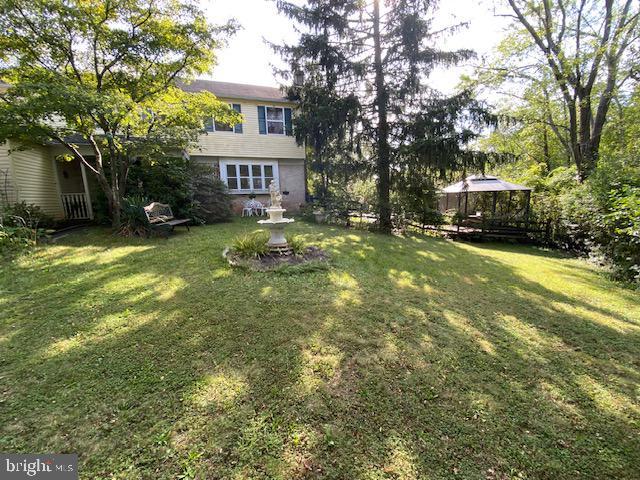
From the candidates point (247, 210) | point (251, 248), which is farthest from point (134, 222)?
point (247, 210)

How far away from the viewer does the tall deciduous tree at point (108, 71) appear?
19.5 ft

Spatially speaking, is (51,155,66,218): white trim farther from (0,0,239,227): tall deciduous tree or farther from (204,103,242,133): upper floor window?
(204,103,242,133): upper floor window

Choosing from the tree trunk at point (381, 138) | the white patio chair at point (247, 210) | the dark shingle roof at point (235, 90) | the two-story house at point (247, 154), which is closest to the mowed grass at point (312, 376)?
the tree trunk at point (381, 138)

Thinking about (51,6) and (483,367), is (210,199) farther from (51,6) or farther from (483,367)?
(483,367)

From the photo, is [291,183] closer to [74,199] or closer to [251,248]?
[74,199]

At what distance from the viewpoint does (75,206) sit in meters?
11.3

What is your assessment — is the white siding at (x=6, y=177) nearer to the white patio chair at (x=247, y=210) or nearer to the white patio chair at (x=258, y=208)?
the white patio chair at (x=247, y=210)

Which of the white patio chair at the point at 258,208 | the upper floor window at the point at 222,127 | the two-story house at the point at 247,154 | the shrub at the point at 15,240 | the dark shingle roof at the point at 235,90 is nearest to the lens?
the shrub at the point at 15,240

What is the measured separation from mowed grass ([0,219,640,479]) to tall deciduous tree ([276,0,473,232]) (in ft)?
24.2

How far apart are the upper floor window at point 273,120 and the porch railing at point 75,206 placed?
8.82 metres

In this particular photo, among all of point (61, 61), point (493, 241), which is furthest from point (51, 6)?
point (493, 241)

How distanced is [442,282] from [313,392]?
4.02 meters

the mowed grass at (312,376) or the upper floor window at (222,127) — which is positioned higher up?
the upper floor window at (222,127)

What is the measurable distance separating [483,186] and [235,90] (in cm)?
1375
